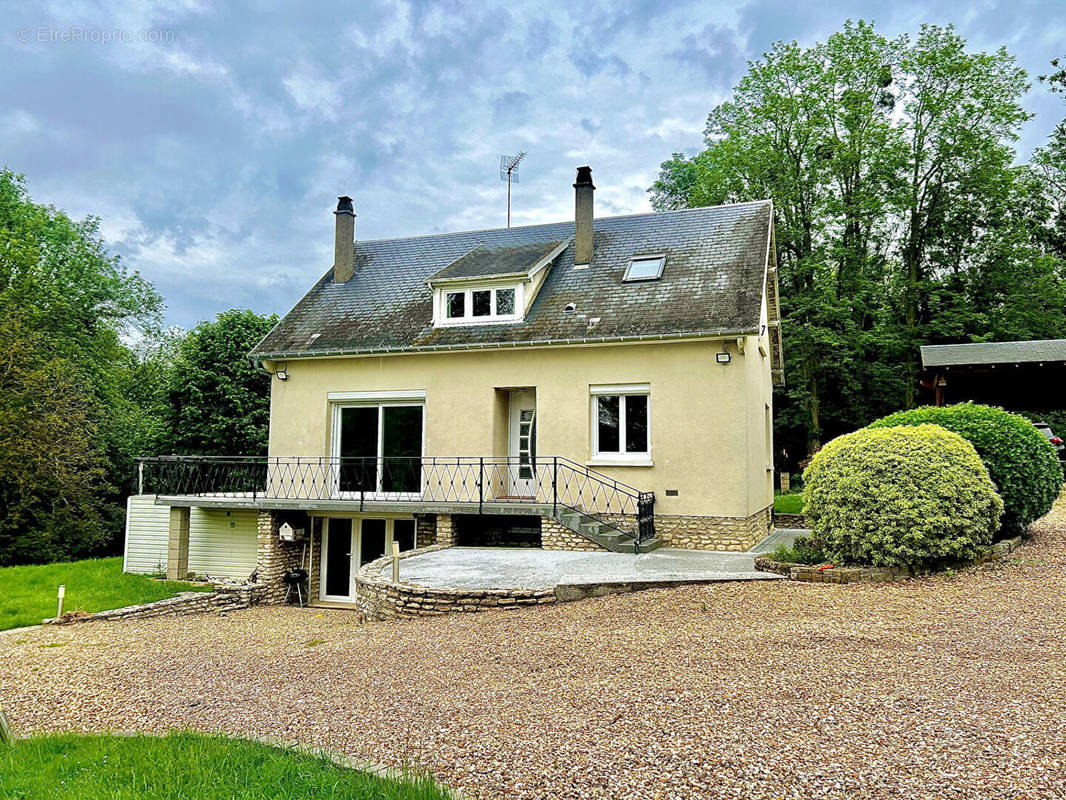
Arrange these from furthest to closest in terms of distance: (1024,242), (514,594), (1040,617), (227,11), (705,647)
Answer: (1024,242) → (227,11) → (514,594) → (1040,617) → (705,647)

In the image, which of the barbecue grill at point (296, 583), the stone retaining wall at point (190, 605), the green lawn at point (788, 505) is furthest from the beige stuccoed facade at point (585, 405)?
the stone retaining wall at point (190, 605)

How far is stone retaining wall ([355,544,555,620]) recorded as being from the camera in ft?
29.6

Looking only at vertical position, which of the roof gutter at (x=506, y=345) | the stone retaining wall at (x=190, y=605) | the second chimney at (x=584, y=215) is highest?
the second chimney at (x=584, y=215)

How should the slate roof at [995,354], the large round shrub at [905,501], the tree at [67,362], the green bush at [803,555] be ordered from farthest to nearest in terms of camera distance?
1. the tree at [67,362]
2. the slate roof at [995,354]
3. the green bush at [803,555]
4. the large round shrub at [905,501]

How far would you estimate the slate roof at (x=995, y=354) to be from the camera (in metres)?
19.1

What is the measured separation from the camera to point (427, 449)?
614 inches

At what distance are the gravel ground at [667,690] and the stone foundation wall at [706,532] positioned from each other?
4.02m

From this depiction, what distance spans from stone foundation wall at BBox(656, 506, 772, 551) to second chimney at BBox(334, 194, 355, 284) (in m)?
10.6

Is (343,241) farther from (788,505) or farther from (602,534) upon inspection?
(788,505)

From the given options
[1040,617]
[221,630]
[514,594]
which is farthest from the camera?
[221,630]

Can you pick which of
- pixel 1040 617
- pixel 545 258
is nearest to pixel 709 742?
pixel 1040 617

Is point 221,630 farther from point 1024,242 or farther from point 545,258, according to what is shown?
point 1024,242

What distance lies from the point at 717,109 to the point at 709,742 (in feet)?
102

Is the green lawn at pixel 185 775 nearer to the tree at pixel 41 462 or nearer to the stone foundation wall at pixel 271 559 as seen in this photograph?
the stone foundation wall at pixel 271 559
